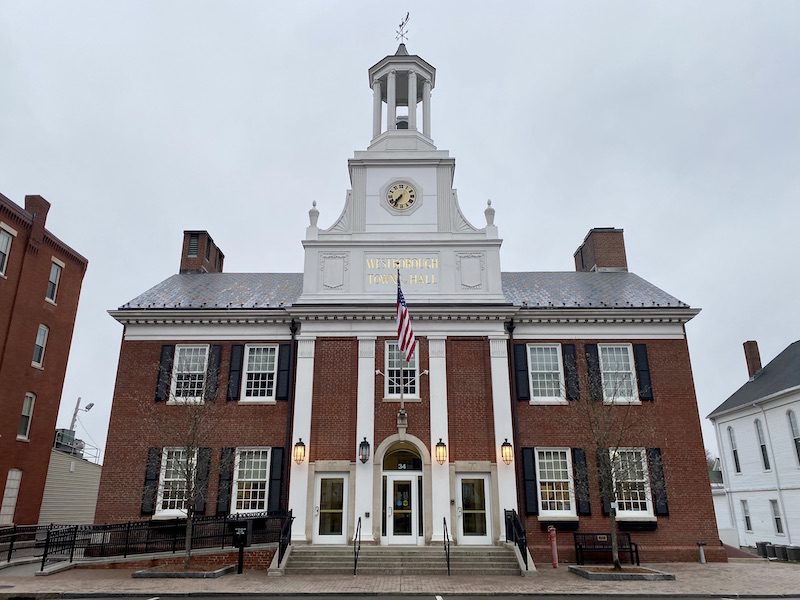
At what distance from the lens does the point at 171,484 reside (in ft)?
64.0

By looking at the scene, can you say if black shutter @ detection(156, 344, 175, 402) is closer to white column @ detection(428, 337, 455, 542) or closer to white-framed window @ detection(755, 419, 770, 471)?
white column @ detection(428, 337, 455, 542)

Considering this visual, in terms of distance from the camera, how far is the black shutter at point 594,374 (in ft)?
65.5

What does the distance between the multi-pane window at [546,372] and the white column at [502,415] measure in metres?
1.21

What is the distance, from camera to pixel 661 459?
19.7m

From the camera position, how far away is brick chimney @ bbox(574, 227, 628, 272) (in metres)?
25.9

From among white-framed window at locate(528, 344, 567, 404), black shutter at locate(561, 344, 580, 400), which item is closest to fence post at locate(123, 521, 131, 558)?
white-framed window at locate(528, 344, 567, 404)

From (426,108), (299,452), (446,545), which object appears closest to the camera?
(446,545)

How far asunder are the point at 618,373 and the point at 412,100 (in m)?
13.5

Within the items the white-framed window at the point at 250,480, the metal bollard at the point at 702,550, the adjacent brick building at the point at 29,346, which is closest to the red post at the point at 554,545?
the metal bollard at the point at 702,550


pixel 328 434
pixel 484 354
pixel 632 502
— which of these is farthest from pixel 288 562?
pixel 632 502

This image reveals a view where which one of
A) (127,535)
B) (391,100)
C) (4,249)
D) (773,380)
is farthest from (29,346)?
(773,380)

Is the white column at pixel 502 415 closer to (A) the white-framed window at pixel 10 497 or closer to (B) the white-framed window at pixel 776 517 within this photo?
(B) the white-framed window at pixel 776 517

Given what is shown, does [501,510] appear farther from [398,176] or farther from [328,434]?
[398,176]

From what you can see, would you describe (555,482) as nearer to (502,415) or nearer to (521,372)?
(502,415)
